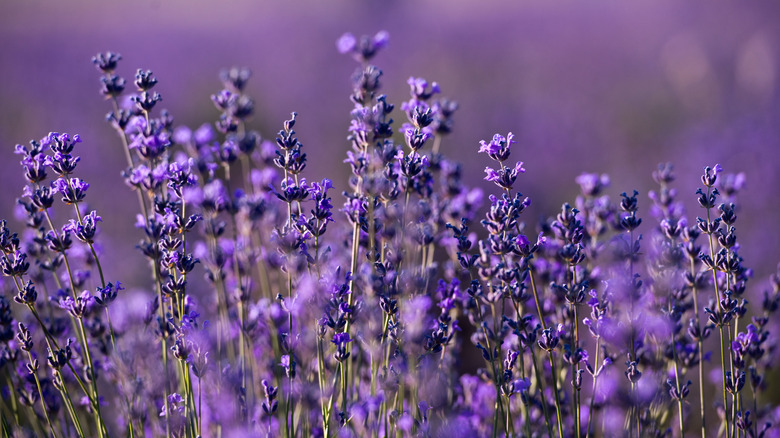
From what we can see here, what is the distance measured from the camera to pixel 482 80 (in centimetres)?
932

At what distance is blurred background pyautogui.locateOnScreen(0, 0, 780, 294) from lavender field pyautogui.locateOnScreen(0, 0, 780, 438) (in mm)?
52

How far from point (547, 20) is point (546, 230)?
11.5 meters

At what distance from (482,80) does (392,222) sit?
8076 millimetres

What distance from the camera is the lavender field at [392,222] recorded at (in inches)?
66.9

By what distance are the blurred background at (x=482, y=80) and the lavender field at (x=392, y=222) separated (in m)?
0.05

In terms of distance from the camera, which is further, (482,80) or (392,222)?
(482,80)

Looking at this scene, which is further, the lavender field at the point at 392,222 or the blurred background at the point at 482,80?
the blurred background at the point at 482,80

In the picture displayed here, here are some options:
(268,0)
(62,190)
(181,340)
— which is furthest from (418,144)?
(268,0)

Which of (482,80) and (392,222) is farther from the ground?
(482,80)

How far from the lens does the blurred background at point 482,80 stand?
5.98 metres

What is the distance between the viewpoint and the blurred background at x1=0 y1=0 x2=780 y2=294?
235 inches

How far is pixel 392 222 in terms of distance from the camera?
1634mm

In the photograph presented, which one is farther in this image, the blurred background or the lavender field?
the blurred background

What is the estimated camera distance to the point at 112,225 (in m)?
5.71
